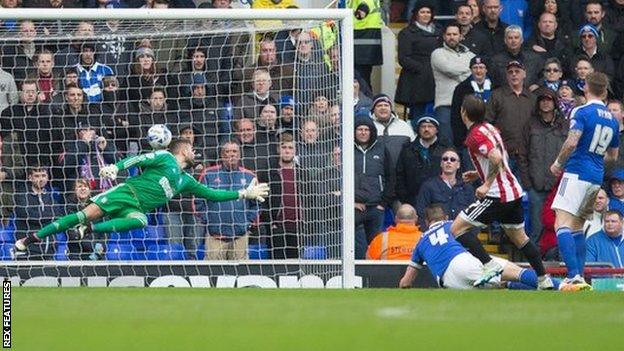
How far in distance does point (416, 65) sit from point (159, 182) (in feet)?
13.2

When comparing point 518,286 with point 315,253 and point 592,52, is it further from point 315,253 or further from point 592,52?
point 592,52

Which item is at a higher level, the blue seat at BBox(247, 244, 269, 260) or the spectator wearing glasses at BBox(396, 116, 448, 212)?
the spectator wearing glasses at BBox(396, 116, 448, 212)

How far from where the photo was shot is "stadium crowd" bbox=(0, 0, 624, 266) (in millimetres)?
15289

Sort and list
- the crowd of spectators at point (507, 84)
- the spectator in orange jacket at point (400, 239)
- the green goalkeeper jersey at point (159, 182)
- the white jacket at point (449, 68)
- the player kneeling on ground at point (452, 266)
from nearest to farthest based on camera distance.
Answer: the player kneeling on ground at point (452, 266)
the green goalkeeper jersey at point (159, 182)
the spectator in orange jacket at point (400, 239)
the crowd of spectators at point (507, 84)
the white jacket at point (449, 68)

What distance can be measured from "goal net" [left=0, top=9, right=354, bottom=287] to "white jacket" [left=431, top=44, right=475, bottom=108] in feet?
9.18

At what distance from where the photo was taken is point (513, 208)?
46.8ft

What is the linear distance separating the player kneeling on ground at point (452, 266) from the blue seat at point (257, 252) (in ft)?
5.17

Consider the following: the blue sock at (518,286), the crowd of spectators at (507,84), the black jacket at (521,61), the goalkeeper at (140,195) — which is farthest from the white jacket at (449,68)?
the blue sock at (518,286)

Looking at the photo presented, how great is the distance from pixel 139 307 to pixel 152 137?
195 inches

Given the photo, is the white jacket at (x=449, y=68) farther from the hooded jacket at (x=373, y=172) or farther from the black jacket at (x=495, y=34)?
the hooded jacket at (x=373, y=172)

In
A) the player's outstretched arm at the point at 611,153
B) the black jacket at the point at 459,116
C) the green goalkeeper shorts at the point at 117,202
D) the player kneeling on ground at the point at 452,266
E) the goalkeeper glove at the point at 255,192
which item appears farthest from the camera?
the black jacket at the point at 459,116

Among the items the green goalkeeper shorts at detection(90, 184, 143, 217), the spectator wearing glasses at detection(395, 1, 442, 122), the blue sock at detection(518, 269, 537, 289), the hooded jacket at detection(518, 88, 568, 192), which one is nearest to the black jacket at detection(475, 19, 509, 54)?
the spectator wearing glasses at detection(395, 1, 442, 122)

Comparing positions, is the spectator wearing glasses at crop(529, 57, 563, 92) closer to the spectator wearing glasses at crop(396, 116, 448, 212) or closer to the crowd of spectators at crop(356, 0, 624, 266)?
the crowd of spectators at crop(356, 0, 624, 266)

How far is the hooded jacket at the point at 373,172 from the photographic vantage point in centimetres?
1702
